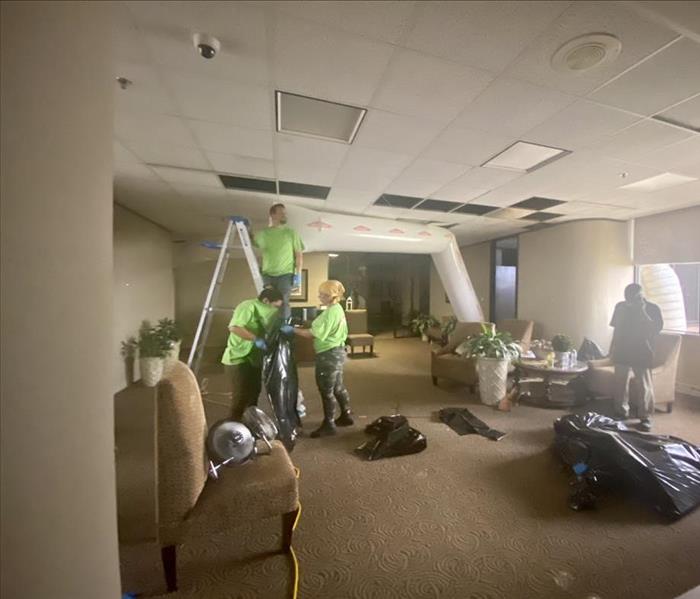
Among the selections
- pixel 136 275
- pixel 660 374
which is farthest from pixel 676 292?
pixel 136 275

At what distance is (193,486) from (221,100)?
80.4 inches

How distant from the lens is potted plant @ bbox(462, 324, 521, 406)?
3.51 meters

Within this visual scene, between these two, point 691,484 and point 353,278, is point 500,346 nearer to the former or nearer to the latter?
point 691,484

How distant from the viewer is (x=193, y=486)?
52.0 inches

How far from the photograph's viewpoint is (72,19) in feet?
2.41

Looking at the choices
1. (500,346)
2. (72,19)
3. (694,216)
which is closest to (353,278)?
(500,346)

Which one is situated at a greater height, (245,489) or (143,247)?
(143,247)

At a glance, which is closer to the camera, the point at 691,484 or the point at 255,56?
the point at 255,56

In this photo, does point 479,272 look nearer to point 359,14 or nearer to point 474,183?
point 474,183

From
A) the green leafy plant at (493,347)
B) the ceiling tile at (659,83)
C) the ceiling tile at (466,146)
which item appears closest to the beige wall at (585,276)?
the green leafy plant at (493,347)

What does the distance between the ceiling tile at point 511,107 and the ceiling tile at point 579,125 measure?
84 mm

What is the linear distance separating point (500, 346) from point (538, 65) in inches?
107

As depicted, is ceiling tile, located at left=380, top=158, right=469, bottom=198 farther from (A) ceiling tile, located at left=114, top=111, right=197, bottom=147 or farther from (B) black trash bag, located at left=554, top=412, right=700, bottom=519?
(B) black trash bag, located at left=554, top=412, right=700, bottom=519

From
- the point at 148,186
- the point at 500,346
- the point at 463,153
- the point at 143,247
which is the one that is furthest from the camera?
the point at 143,247
